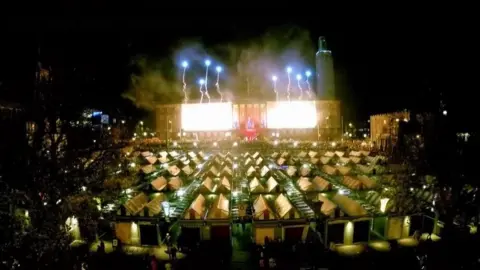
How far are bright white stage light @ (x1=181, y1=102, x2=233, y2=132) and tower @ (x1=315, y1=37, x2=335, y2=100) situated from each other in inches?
680

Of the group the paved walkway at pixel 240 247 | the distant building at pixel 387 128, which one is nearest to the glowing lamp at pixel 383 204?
the paved walkway at pixel 240 247

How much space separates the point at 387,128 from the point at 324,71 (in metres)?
20.2

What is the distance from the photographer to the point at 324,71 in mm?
62656

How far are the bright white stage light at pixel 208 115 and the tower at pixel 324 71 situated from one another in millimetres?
17275

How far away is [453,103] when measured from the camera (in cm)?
1551

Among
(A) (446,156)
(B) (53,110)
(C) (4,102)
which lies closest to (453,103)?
(A) (446,156)

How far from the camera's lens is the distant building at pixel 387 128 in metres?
39.8

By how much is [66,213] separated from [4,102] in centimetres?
1571

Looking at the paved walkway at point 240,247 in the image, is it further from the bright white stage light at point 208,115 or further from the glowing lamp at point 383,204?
the bright white stage light at point 208,115

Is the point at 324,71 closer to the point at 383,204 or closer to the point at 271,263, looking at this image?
the point at 383,204

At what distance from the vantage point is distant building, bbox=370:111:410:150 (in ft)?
131

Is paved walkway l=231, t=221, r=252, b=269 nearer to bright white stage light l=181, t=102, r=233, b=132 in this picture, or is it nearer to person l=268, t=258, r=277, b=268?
person l=268, t=258, r=277, b=268

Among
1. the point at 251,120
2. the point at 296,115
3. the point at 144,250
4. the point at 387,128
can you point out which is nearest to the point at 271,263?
the point at 144,250

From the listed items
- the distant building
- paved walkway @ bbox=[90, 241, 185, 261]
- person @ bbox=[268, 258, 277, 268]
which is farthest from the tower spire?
person @ bbox=[268, 258, 277, 268]
